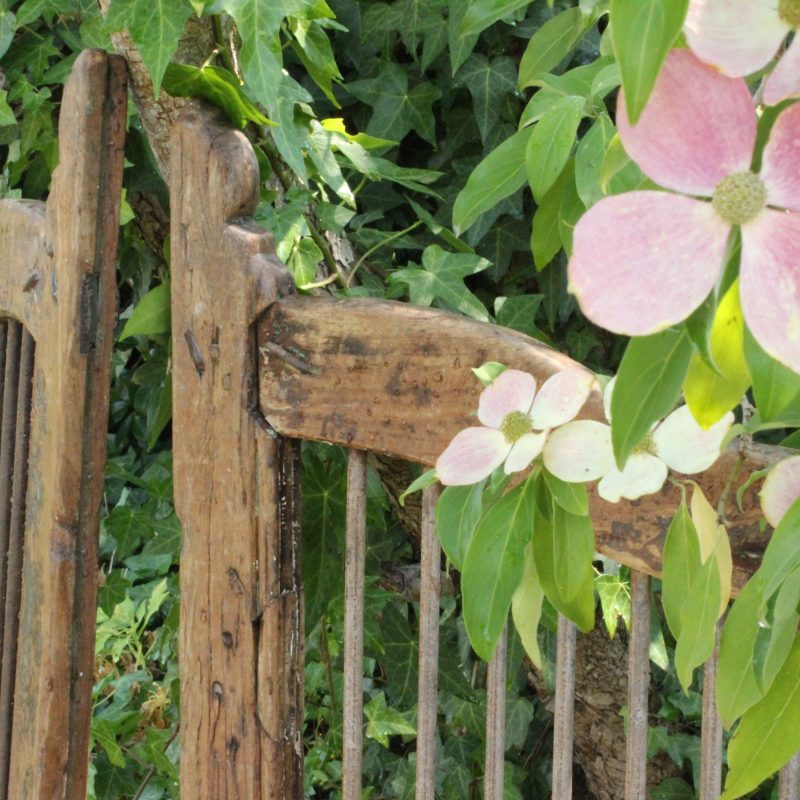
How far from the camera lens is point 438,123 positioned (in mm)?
1542

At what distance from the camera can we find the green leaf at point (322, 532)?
121 centimetres

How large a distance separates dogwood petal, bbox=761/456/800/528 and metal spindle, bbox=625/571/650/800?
11.6 inches

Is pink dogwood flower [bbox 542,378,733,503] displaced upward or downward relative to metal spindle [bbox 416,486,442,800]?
upward

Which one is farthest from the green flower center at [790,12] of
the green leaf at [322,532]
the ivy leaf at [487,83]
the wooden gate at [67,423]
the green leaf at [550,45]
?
the ivy leaf at [487,83]

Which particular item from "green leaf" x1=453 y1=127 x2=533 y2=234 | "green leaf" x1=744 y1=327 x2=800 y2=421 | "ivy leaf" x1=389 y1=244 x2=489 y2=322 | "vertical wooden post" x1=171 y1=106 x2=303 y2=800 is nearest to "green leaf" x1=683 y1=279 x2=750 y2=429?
"green leaf" x1=744 y1=327 x2=800 y2=421

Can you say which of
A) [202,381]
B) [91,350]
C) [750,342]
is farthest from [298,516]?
[750,342]

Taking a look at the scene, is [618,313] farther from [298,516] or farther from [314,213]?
[314,213]

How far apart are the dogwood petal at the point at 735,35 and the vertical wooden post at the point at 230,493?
2.02 feet

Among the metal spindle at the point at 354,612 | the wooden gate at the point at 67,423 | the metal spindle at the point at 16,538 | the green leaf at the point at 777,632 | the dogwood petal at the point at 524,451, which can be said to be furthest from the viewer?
the metal spindle at the point at 16,538

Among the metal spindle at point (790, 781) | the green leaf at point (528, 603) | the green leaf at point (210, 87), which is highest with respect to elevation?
the green leaf at point (210, 87)

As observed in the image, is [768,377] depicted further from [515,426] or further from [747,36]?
[515,426]

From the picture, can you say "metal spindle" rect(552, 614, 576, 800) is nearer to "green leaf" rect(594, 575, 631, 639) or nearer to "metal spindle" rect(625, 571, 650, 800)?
"metal spindle" rect(625, 571, 650, 800)

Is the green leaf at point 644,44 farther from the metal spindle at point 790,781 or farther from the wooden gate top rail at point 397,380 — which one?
the metal spindle at point 790,781

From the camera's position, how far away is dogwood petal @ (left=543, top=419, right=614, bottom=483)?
20.7 inches
